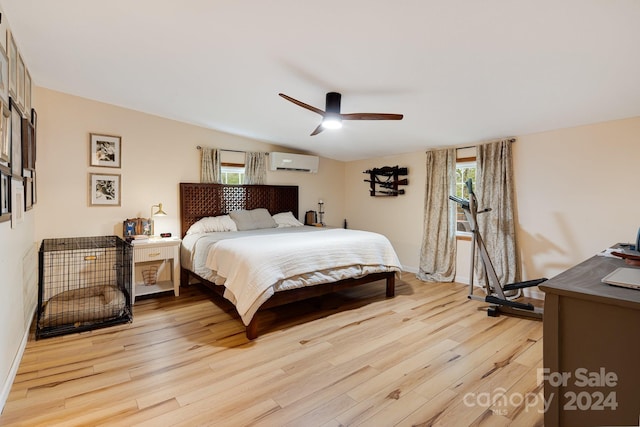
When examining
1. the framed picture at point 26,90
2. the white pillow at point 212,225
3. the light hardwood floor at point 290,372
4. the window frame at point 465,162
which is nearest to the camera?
the light hardwood floor at point 290,372

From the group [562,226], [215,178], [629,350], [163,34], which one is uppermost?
[163,34]

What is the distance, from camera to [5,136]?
76.2 inches

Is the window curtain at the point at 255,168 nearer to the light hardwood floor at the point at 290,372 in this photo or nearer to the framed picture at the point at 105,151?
the framed picture at the point at 105,151

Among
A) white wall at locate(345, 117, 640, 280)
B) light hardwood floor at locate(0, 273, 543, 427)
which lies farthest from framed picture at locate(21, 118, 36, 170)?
white wall at locate(345, 117, 640, 280)

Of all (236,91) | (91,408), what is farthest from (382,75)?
(91,408)

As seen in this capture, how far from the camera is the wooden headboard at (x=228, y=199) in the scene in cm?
453

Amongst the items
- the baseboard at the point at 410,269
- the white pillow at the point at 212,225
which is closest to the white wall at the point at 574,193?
the baseboard at the point at 410,269

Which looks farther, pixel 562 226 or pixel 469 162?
pixel 469 162

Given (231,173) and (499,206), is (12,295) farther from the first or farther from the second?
(499,206)

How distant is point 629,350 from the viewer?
116 centimetres

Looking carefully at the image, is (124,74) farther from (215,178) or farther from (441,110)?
(441,110)

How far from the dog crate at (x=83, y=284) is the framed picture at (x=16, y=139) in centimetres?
98

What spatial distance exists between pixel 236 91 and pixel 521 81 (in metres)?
2.71

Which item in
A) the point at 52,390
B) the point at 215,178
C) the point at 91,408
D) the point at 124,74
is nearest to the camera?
the point at 91,408
